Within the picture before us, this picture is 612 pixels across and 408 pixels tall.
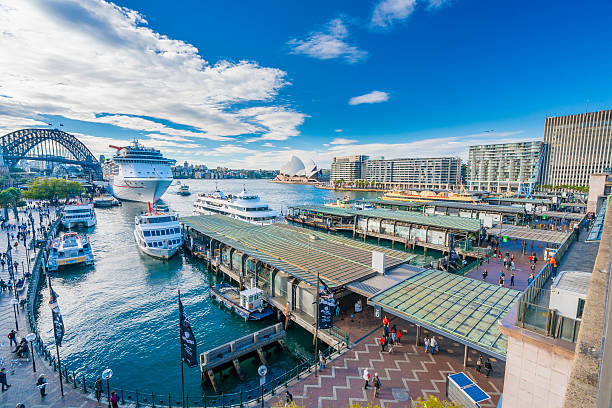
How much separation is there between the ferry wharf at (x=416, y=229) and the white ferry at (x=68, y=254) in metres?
45.5

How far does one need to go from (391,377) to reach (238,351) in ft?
33.9

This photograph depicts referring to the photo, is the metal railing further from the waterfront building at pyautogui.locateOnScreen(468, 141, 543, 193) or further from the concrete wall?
the waterfront building at pyautogui.locateOnScreen(468, 141, 543, 193)

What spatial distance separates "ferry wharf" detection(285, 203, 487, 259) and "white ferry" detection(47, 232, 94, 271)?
4549cm

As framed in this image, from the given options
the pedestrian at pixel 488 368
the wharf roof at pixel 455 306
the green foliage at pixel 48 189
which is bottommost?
the pedestrian at pixel 488 368

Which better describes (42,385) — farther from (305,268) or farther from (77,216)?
(77,216)

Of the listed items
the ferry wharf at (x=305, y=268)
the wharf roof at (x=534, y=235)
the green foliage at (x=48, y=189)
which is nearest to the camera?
the ferry wharf at (x=305, y=268)

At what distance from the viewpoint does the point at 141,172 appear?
10169cm

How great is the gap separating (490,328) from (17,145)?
24565cm

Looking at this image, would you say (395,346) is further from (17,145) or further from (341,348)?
(17,145)

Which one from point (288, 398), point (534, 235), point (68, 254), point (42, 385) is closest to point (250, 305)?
point (288, 398)

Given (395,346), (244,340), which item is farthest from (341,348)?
(244,340)

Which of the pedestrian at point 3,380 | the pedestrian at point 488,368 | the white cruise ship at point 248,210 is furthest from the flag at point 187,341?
the white cruise ship at point 248,210

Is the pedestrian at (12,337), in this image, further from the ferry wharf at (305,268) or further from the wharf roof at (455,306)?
the wharf roof at (455,306)

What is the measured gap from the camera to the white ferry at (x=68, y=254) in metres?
39.1
